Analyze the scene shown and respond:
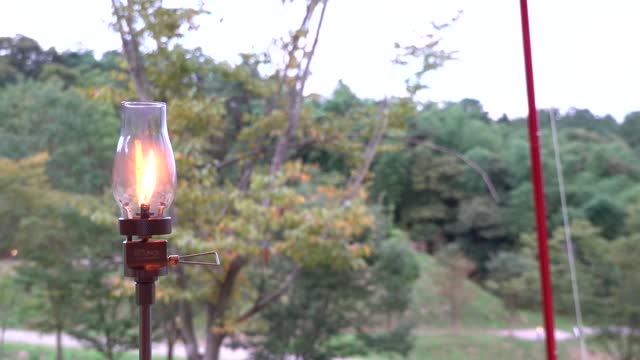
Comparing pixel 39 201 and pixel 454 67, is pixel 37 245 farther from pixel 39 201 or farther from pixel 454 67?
pixel 454 67

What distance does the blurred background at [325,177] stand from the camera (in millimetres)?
3043

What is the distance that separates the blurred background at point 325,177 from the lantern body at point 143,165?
1480 millimetres

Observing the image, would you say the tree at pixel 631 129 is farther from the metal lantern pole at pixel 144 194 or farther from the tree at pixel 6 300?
the tree at pixel 6 300

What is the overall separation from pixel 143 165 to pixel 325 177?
1.90 m

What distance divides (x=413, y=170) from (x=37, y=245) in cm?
165

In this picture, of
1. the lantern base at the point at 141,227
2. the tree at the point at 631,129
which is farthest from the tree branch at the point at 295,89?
the lantern base at the point at 141,227

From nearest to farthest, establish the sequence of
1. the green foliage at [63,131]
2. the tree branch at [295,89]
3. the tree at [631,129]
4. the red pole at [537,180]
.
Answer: the red pole at [537,180]
the tree at [631,129]
the tree branch at [295,89]
the green foliage at [63,131]

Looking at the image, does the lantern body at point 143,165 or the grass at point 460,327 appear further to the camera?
the grass at point 460,327

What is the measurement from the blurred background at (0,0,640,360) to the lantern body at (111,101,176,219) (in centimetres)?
148

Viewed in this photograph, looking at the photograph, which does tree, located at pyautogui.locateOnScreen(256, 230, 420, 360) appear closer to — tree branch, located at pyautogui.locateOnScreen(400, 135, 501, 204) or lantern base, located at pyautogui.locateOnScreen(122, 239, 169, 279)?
tree branch, located at pyautogui.locateOnScreen(400, 135, 501, 204)

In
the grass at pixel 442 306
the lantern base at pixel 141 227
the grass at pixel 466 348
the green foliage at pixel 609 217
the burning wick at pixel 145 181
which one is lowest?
the grass at pixel 466 348

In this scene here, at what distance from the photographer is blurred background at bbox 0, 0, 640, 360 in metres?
3.04

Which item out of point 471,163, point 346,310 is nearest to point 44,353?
point 346,310

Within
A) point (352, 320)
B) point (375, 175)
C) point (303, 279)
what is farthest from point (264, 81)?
point (352, 320)
